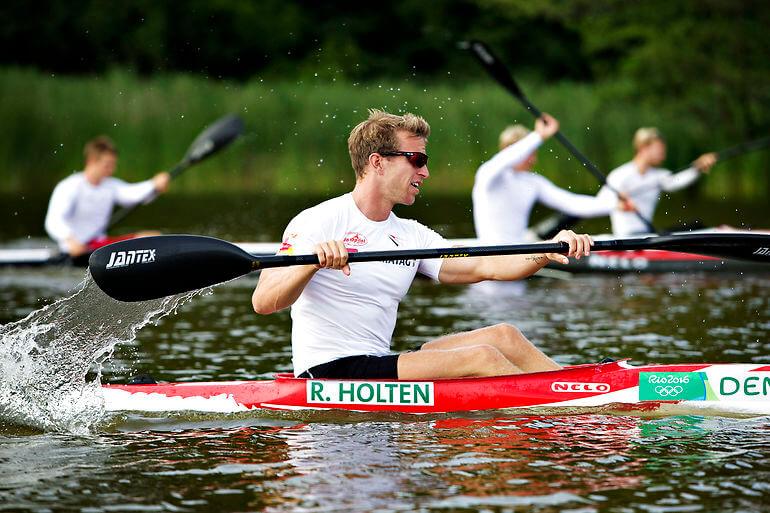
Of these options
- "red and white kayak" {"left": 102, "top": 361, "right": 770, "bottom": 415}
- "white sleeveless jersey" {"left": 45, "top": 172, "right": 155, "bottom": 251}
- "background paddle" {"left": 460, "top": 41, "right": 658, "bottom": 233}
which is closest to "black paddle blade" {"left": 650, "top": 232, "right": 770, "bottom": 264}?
"red and white kayak" {"left": 102, "top": 361, "right": 770, "bottom": 415}

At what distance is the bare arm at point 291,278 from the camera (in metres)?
6.99

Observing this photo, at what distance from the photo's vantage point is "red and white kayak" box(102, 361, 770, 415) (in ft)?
24.9

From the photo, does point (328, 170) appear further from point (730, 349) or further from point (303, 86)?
point (730, 349)

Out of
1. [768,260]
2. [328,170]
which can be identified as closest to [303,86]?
[328,170]

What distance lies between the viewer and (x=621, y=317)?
12.8 m

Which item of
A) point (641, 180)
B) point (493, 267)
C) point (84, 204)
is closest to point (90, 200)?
point (84, 204)

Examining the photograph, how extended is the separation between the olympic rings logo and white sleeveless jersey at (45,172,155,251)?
866cm

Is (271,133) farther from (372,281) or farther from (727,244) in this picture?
(372,281)

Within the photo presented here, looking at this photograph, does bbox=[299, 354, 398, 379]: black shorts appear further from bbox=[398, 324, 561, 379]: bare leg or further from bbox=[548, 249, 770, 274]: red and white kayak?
bbox=[548, 249, 770, 274]: red and white kayak

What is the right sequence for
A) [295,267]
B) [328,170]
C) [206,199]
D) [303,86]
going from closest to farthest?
[295,267]
[206,199]
[328,170]
[303,86]

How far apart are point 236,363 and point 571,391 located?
3382 mm

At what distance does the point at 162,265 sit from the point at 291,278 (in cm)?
91

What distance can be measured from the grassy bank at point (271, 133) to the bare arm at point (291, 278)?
71.3 ft

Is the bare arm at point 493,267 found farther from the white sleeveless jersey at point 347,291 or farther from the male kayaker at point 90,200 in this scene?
the male kayaker at point 90,200
